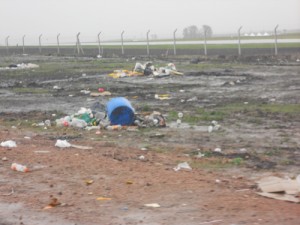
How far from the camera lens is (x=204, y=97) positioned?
70.1 feet

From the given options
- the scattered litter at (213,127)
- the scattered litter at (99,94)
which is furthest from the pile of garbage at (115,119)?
the scattered litter at (99,94)

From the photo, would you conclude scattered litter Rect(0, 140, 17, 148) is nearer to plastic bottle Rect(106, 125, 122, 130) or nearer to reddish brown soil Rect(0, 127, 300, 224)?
reddish brown soil Rect(0, 127, 300, 224)

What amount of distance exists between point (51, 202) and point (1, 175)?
205 centimetres

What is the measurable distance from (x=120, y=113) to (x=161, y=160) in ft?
15.0

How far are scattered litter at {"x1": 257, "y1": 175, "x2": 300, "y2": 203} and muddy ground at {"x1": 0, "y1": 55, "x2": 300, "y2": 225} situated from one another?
0.57ft

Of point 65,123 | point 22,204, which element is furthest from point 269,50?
point 22,204

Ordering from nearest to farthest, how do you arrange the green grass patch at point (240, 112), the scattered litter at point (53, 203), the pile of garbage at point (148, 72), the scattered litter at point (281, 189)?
the scattered litter at point (281, 189) → the scattered litter at point (53, 203) → the green grass patch at point (240, 112) → the pile of garbage at point (148, 72)

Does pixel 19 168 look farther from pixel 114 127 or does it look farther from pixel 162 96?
pixel 162 96

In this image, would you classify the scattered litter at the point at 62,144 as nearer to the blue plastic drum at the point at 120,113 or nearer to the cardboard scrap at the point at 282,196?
the blue plastic drum at the point at 120,113

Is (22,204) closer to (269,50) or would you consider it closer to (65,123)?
(65,123)

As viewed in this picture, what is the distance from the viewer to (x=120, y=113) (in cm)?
1524

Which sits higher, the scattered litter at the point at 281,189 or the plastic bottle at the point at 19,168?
the plastic bottle at the point at 19,168

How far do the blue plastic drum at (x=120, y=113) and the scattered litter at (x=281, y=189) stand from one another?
7.09 m

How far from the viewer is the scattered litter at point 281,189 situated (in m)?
7.70
